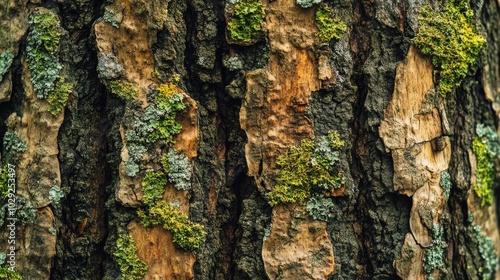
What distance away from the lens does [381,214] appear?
251cm

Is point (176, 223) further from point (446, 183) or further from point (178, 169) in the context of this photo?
point (446, 183)

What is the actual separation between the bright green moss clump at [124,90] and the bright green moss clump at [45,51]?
0.26 m

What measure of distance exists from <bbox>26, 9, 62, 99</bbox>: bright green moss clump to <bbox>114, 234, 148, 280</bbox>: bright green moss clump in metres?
0.65

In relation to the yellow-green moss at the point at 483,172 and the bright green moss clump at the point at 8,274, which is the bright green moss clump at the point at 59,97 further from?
the yellow-green moss at the point at 483,172

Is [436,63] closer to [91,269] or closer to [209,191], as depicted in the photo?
[209,191]

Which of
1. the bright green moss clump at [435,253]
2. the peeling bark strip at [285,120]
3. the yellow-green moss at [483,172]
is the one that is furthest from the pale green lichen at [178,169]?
the yellow-green moss at [483,172]

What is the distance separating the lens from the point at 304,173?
2.44 m

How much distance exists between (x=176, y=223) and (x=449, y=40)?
1.33m

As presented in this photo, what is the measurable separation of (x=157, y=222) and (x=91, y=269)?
14.4 inches

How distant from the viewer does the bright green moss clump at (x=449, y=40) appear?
2.53 metres

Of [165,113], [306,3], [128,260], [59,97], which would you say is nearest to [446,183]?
[306,3]

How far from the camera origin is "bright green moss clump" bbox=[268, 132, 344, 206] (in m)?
2.43

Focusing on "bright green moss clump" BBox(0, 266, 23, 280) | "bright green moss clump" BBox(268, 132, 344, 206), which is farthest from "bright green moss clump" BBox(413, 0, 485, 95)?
"bright green moss clump" BBox(0, 266, 23, 280)

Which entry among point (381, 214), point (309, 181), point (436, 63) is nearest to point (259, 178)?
point (309, 181)
